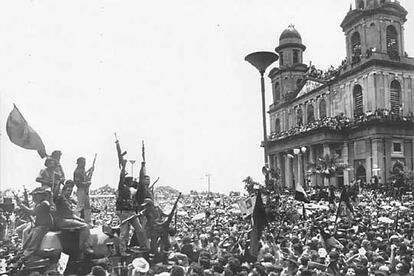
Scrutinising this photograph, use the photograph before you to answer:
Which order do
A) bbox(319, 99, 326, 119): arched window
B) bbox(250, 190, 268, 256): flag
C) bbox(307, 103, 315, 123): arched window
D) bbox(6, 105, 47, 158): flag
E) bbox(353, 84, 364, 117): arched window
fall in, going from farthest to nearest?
1. bbox(307, 103, 315, 123): arched window
2. bbox(319, 99, 326, 119): arched window
3. bbox(353, 84, 364, 117): arched window
4. bbox(250, 190, 268, 256): flag
5. bbox(6, 105, 47, 158): flag

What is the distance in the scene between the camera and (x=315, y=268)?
8.05 meters

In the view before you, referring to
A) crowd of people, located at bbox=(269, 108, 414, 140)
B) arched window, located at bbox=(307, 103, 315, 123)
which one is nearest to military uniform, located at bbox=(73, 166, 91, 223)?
crowd of people, located at bbox=(269, 108, 414, 140)

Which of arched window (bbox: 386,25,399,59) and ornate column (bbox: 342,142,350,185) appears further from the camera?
ornate column (bbox: 342,142,350,185)

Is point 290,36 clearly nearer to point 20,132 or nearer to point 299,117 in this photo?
point 299,117

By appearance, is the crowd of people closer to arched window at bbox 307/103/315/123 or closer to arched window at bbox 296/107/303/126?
arched window at bbox 307/103/315/123

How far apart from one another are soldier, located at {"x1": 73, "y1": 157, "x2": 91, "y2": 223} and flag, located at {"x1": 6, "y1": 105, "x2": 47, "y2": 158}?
106 cm

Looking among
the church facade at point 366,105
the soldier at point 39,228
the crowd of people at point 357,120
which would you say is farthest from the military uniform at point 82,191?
the crowd of people at point 357,120

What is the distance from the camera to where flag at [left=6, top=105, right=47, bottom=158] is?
10.4 metres

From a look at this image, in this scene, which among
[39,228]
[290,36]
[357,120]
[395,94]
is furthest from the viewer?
[290,36]

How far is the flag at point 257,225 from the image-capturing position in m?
10.5

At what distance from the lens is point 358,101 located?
50.4 metres

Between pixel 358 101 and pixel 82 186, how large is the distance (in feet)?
144

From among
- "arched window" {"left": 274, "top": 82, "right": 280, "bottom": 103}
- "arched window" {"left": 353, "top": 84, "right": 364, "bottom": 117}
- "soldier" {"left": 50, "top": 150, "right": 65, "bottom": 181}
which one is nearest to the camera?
"soldier" {"left": 50, "top": 150, "right": 65, "bottom": 181}

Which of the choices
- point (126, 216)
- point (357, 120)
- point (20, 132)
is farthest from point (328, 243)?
point (357, 120)
